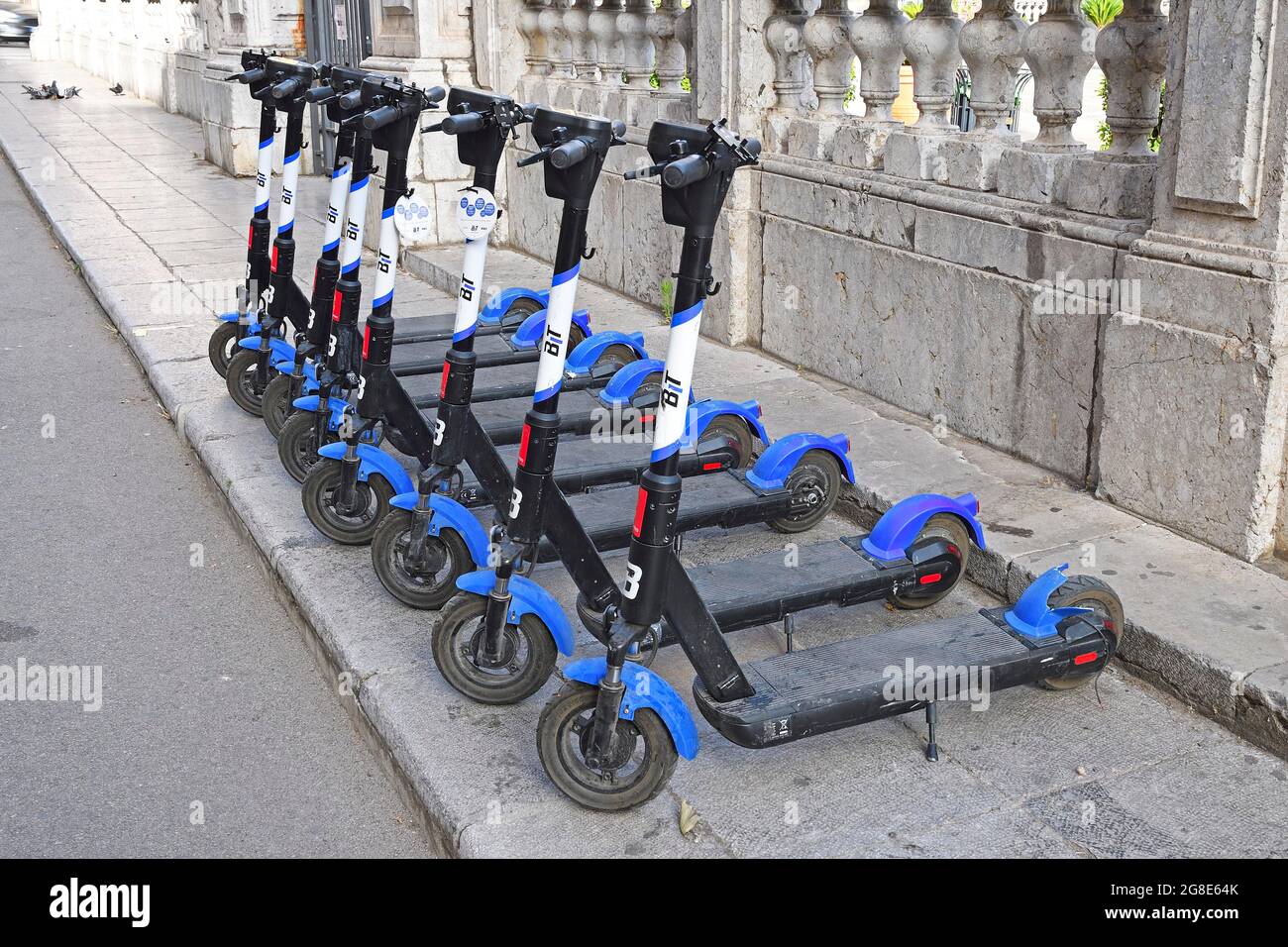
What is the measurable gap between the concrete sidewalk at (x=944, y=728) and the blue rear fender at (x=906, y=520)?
25 cm

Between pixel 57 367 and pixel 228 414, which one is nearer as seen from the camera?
pixel 228 414

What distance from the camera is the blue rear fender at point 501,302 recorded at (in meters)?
6.63

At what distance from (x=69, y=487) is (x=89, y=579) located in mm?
1072

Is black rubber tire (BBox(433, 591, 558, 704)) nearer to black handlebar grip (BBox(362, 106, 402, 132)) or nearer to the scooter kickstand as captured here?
the scooter kickstand

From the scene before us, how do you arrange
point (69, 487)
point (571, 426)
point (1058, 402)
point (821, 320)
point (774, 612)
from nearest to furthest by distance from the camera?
point (774, 612) < point (1058, 402) < point (571, 426) < point (69, 487) < point (821, 320)

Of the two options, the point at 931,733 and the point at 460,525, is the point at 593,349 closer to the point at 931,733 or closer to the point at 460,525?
the point at 460,525

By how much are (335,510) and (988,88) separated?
119 inches

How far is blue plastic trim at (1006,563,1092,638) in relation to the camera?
12.1 ft

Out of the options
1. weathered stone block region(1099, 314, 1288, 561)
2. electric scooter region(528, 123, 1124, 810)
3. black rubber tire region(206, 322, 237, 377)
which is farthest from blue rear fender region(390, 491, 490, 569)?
black rubber tire region(206, 322, 237, 377)

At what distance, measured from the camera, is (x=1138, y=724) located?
367 cm

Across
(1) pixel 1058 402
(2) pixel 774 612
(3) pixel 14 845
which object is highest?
(1) pixel 1058 402

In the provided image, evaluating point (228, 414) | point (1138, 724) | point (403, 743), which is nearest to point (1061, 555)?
point (1138, 724)
